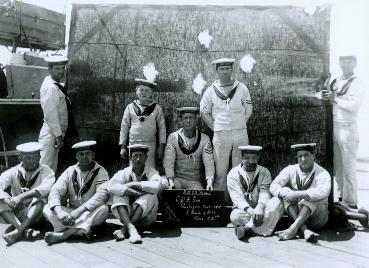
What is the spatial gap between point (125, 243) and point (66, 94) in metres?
2.50

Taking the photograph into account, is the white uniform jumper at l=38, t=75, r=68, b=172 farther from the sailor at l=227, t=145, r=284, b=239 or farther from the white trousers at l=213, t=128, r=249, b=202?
the sailor at l=227, t=145, r=284, b=239

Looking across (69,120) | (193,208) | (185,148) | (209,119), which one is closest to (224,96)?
(209,119)

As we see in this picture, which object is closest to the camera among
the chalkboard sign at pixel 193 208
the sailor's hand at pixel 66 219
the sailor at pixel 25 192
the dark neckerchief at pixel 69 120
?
the sailor's hand at pixel 66 219

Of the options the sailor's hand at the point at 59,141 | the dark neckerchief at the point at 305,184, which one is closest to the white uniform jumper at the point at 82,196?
the sailor's hand at the point at 59,141

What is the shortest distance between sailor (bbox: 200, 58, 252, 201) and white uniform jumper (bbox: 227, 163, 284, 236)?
43 cm

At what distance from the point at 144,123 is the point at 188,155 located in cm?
73

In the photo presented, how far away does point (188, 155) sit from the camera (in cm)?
532

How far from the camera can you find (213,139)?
5.39 metres

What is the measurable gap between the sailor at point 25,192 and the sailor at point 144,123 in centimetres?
118

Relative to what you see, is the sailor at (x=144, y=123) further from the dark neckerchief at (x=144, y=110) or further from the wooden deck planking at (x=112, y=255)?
the wooden deck planking at (x=112, y=255)

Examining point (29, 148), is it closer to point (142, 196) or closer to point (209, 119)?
point (142, 196)

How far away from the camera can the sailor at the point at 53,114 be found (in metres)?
5.32

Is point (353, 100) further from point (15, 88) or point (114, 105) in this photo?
point (15, 88)

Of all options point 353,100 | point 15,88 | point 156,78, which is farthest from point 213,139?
point 15,88
